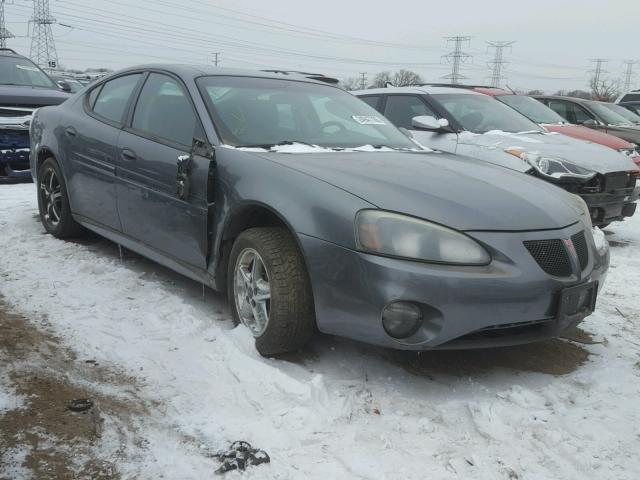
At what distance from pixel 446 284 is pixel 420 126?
140 inches

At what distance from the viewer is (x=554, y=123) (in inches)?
336

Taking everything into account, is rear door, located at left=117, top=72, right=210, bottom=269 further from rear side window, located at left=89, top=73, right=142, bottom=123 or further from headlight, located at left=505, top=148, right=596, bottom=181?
headlight, located at left=505, top=148, right=596, bottom=181

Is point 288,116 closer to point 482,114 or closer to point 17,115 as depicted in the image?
point 482,114

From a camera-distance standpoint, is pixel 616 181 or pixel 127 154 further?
pixel 616 181

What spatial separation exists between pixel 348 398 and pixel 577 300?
118cm

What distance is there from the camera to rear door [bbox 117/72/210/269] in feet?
11.6

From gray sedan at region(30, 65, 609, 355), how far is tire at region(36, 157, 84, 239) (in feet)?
2.24

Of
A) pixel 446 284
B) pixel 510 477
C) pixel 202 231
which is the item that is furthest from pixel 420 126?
pixel 510 477

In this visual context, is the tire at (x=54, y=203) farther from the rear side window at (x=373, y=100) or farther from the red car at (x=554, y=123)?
the red car at (x=554, y=123)

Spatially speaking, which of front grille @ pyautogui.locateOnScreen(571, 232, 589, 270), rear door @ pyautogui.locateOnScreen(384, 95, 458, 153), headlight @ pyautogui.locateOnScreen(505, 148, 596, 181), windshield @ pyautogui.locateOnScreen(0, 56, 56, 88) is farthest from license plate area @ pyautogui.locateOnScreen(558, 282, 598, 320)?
windshield @ pyautogui.locateOnScreen(0, 56, 56, 88)

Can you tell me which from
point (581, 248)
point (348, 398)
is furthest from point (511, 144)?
point (348, 398)

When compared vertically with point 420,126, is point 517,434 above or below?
below

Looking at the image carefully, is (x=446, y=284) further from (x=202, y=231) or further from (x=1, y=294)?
(x=1, y=294)

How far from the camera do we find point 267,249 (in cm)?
304
